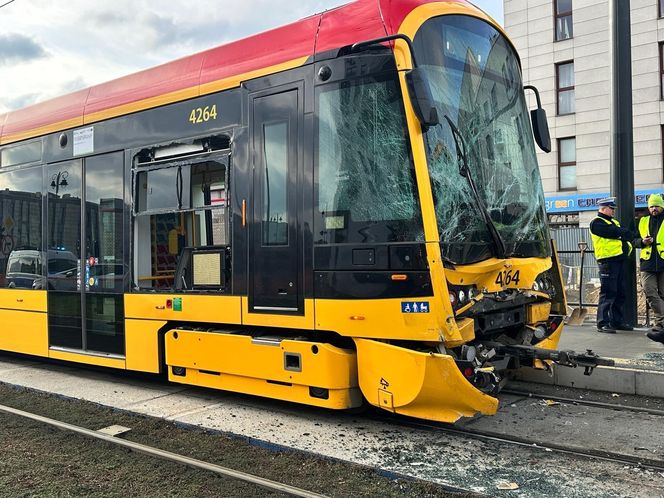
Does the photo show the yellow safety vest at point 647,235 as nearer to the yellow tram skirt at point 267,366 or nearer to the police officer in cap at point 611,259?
the police officer in cap at point 611,259

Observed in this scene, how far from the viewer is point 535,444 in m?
4.58

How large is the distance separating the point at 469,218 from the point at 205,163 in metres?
2.64

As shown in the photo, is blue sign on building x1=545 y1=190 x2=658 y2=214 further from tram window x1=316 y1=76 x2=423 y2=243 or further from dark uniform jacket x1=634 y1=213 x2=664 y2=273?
tram window x1=316 y1=76 x2=423 y2=243

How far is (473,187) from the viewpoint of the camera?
15.6 ft

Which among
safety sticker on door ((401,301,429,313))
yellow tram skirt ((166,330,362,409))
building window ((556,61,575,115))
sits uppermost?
A: building window ((556,61,575,115))

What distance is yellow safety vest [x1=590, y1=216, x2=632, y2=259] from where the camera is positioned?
8141 millimetres

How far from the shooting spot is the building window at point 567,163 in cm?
2697

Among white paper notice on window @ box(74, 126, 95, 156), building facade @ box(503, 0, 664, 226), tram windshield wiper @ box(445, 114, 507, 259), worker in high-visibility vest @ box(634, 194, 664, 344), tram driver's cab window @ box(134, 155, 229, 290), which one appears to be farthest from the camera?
building facade @ box(503, 0, 664, 226)

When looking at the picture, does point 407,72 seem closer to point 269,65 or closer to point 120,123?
point 269,65

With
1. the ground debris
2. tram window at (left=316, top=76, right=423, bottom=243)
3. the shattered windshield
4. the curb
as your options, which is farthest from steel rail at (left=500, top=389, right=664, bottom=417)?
tram window at (left=316, top=76, right=423, bottom=243)

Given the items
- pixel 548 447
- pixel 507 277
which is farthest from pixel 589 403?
pixel 507 277

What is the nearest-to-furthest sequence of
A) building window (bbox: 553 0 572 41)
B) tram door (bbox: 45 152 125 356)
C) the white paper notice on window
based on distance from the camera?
tram door (bbox: 45 152 125 356) → the white paper notice on window → building window (bbox: 553 0 572 41)

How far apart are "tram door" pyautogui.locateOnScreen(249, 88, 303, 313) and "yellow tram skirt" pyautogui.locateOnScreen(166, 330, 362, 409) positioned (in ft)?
1.16

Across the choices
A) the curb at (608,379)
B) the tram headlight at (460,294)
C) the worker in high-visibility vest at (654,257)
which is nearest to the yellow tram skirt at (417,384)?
the tram headlight at (460,294)
